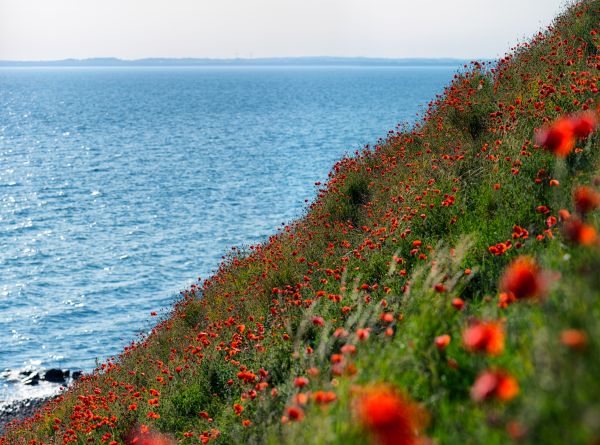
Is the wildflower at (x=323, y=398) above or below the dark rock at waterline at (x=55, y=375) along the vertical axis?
above

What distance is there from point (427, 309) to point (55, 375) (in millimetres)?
15407

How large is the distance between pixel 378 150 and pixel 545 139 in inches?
418

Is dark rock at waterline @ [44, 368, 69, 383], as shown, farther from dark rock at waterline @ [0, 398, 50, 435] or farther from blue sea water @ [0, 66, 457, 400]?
dark rock at waterline @ [0, 398, 50, 435]

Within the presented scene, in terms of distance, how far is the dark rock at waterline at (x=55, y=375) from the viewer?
656 inches

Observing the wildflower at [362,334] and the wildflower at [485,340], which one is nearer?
the wildflower at [485,340]

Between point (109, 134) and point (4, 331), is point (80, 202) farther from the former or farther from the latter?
point (109, 134)

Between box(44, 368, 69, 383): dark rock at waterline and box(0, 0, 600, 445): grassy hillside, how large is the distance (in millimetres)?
5863

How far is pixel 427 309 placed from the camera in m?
3.87

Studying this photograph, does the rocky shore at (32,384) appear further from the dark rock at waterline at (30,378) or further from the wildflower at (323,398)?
the wildflower at (323,398)

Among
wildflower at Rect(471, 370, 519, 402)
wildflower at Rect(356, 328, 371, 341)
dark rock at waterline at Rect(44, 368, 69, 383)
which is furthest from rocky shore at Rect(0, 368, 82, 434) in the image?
wildflower at Rect(471, 370, 519, 402)

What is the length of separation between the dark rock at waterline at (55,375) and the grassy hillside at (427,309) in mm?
5863

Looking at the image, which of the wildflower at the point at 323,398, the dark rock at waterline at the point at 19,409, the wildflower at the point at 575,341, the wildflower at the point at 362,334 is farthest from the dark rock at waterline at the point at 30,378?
the wildflower at the point at 575,341

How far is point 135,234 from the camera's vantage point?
2830 cm

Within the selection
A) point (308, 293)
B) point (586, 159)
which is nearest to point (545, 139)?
point (586, 159)
